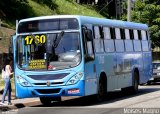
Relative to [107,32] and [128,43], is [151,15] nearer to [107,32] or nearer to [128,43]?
[128,43]

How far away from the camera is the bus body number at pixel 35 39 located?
733 inches

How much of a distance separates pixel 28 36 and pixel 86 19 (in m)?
2.13

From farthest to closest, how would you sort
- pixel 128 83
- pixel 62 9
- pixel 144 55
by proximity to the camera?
pixel 62 9
pixel 144 55
pixel 128 83

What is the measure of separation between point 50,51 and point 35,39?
0.80 metres

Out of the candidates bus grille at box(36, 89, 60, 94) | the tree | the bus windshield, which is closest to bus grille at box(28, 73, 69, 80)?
the bus windshield

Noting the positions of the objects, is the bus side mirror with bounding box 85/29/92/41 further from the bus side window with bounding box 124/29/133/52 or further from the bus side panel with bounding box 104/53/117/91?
the bus side window with bounding box 124/29/133/52

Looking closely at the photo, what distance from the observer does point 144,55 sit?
26.5 m

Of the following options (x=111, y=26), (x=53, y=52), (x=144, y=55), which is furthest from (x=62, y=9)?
(x=53, y=52)

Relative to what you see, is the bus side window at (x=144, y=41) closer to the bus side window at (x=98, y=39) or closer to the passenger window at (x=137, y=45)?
the passenger window at (x=137, y=45)

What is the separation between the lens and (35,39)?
18766mm

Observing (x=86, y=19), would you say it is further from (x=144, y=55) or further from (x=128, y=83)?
(x=144, y=55)

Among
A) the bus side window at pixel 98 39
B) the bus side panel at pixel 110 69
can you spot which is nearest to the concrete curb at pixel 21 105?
the bus side panel at pixel 110 69

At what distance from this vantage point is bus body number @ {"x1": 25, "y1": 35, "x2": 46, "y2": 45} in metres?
18.6

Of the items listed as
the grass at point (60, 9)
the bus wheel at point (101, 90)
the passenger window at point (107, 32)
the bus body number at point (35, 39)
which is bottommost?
the bus wheel at point (101, 90)
